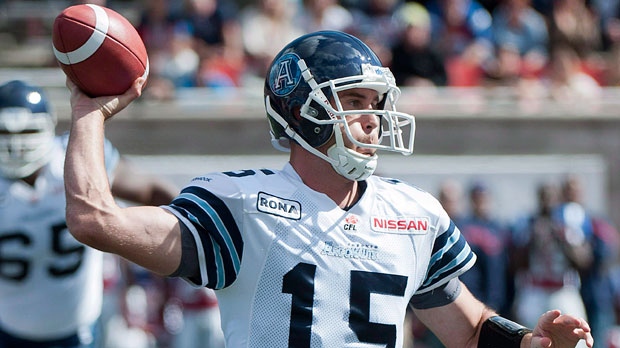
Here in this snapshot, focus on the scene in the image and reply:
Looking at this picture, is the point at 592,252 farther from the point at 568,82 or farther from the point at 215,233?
the point at 215,233

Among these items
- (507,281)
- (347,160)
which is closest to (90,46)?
(347,160)

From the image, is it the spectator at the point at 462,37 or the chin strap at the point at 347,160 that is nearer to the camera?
the chin strap at the point at 347,160

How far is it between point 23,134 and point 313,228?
2564mm

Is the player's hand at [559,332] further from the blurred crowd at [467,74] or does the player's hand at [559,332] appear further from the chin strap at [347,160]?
the blurred crowd at [467,74]

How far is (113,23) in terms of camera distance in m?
3.26

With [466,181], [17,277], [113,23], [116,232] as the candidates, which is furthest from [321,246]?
[466,181]

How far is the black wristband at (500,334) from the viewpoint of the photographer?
3344mm

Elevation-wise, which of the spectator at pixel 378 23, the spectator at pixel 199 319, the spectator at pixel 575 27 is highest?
the spectator at pixel 575 27

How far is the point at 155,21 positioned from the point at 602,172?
4.24 m

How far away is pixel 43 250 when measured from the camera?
512cm

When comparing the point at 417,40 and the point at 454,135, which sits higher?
the point at 417,40

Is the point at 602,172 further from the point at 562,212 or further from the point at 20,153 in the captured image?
the point at 20,153

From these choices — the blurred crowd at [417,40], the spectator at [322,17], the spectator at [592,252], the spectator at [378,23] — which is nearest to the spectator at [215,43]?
the blurred crowd at [417,40]

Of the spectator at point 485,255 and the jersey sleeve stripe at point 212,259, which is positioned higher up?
the jersey sleeve stripe at point 212,259
